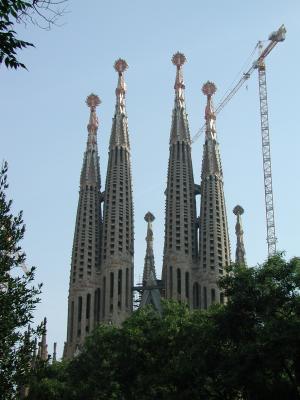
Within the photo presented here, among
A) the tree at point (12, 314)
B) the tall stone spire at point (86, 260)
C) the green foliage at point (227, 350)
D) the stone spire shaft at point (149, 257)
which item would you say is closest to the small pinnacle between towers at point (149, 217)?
the stone spire shaft at point (149, 257)

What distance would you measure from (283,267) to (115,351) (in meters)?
17.1

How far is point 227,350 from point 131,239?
226 ft

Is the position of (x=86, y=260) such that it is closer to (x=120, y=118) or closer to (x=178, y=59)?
(x=120, y=118)

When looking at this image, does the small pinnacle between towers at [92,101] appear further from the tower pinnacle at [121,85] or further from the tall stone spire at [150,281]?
the tall stone spire at [150,281]

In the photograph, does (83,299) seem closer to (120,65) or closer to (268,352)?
(120,65)

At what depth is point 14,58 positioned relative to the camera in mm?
14695

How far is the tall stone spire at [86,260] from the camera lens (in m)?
Result: 102

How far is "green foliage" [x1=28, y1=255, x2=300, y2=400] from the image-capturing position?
33.4m

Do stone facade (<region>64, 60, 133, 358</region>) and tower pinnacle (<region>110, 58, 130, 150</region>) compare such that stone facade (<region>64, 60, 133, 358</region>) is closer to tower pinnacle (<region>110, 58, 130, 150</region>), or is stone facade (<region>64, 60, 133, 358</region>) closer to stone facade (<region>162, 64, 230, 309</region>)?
tower pinnacle (<region>110, 58, 130, 150</region>)

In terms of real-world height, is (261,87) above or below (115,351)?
above

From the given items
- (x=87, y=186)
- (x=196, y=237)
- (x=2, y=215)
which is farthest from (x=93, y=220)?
(x=2, y=215)

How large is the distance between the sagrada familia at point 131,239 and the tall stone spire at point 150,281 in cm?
14

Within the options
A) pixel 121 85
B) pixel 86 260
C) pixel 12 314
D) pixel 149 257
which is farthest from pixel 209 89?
pixel 12 314

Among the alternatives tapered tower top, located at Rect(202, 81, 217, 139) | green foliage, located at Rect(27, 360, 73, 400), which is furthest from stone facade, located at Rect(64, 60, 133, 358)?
green foliage, located at Rect(27, 360, 73, 400)
